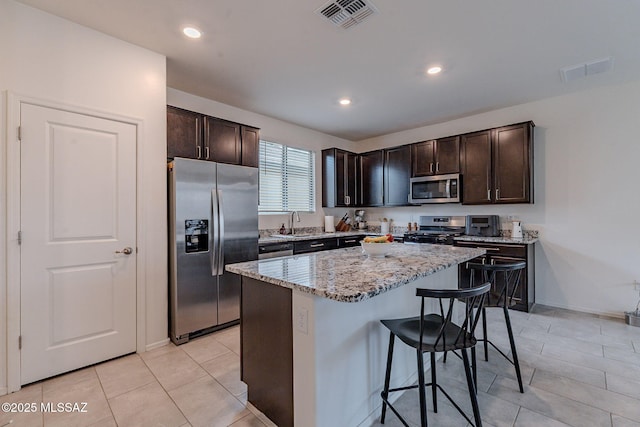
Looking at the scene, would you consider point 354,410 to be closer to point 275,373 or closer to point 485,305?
point 275,373

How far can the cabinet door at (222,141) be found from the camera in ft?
11.3

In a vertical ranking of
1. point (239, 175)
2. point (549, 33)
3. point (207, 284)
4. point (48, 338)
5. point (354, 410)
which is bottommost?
point (354, 410)

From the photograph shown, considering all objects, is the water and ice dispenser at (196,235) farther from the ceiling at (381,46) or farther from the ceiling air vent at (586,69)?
the ceiling air vent at (586,69)

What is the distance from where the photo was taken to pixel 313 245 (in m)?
4.38

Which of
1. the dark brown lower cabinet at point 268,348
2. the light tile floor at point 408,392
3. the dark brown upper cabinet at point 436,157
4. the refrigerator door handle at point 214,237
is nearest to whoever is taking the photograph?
the dark brown lower cabinet at point 268,348

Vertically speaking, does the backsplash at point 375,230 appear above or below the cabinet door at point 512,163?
below

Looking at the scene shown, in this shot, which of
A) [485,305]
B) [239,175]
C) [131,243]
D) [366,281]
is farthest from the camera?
[239,175]

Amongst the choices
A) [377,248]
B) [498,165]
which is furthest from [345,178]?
[377,248]

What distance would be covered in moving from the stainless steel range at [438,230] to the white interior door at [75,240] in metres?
3.74

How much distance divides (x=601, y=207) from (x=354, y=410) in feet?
13.2

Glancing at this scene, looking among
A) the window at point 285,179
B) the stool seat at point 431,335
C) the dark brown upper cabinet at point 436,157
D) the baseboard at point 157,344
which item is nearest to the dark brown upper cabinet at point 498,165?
the dark brown upper cabinet at point 436,157

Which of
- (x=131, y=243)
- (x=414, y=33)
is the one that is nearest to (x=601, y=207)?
(x=414, y=33)

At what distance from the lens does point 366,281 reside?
4.90 ft

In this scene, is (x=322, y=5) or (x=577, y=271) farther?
(x=577, y=271)
